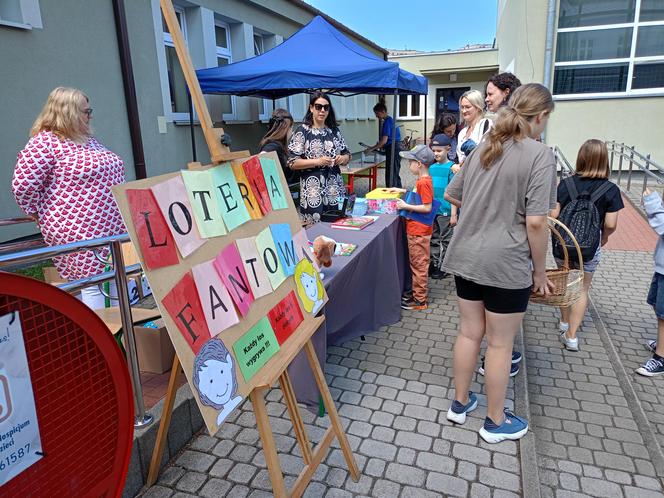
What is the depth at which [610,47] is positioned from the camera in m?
10.0

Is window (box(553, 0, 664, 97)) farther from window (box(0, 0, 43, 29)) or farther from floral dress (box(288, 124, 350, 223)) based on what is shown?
window (box(0, 0, 43, 29))

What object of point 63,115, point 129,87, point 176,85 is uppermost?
point 176,85

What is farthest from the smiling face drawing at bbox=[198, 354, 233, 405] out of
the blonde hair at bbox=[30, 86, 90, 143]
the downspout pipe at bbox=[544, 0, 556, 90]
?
the downspout pipe at bbox=[544, 0, 556, 90]

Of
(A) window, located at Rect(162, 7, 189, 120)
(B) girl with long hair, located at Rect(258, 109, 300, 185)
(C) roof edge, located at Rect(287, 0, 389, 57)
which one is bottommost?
(B) girl with long hair, located at Rect(258, 109, 300, 185)

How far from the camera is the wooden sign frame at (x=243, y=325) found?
4.42 feet

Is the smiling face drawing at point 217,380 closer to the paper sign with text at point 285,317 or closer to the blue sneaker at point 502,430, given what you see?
the paper sign with text at point 285,317

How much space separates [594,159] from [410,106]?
2073 cm

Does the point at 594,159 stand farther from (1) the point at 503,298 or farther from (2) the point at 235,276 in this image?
(2) the point at 235,276

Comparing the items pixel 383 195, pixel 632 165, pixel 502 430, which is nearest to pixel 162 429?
pixel 502 430

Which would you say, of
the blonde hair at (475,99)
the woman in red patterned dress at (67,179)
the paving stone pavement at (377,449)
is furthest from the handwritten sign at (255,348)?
the blonde hair at (475,99)

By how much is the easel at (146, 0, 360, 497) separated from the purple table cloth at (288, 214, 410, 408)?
21.5 inches

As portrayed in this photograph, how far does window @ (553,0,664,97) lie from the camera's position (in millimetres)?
9734

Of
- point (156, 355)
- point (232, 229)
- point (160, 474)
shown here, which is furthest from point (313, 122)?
point (160, 474)

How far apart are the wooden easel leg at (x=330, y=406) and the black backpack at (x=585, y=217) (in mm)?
1979
